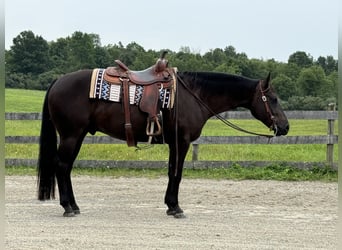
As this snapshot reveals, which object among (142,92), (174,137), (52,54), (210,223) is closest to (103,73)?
(142,92)

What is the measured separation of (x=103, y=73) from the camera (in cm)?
579

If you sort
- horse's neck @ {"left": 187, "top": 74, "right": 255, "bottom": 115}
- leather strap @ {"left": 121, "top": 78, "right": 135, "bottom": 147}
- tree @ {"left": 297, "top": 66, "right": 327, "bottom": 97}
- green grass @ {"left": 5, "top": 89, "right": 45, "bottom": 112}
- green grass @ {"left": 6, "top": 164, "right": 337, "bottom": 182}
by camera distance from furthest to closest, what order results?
green grass @ {"left": 5, "top": 89, "right": 45, "bottom": 112} < tree @ {"left": 297, "top": 66, "right": 327, "bottom": 97} < green grass @ {"left": 6, "top": 164, "right": 337, "bottom": 182} < horse's neck @ {"left": 187, "top": 74, "right": 255, "bottom": 115} < leather strap @ {"left": 121, "top": 78, "right": 135, "bottom": 147}

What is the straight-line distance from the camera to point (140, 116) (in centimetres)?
568

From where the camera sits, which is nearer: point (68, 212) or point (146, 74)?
point (68, 212)

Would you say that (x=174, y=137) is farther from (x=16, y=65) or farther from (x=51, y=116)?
(x=16, y=65)

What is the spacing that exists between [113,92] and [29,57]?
20748 millimetres

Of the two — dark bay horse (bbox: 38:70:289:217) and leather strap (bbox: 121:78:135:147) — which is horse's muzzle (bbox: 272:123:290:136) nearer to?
dark bay horse (bbox: 38:70:289:217)

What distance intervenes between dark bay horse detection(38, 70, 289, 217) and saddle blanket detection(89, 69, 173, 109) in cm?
8

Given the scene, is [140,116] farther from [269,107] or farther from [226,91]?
[269,107]

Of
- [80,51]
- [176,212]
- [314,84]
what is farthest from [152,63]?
[80,51]

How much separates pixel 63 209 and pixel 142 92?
74.1 inches

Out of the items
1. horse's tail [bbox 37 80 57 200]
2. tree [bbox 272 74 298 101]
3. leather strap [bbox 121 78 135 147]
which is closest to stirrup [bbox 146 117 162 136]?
leather strap [bbox 121 78 135 147]

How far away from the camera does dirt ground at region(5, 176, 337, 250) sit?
174 inches

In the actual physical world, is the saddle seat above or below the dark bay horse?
above
